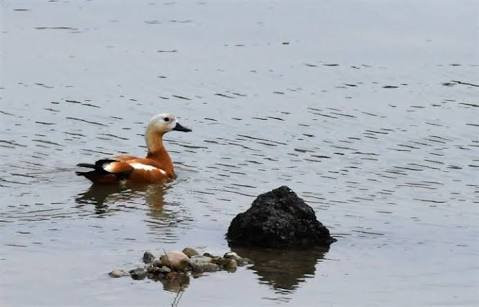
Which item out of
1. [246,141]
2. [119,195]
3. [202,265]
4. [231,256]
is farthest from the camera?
[246,141]

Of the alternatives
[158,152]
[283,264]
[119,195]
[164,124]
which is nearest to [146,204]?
[119,195]

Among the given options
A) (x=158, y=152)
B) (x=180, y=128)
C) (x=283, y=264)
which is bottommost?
(x=283, y=264)

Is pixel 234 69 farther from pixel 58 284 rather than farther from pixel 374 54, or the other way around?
pixel 58 284

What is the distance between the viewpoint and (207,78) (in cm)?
2531

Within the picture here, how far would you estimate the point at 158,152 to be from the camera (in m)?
20.9

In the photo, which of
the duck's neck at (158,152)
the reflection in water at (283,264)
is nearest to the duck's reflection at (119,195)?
the duck's neck at (158,152)

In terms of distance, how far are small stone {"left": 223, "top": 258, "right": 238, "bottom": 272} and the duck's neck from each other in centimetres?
536

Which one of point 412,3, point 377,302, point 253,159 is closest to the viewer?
point 377,302

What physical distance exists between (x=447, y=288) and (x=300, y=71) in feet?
38.7

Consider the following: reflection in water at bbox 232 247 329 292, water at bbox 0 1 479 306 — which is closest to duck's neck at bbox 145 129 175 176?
water at bbox 0 1 479 306

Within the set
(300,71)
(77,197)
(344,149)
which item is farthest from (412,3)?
(77,197)

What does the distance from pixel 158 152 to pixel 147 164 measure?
628mm

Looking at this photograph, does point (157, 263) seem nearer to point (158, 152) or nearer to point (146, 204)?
point (146, 204)

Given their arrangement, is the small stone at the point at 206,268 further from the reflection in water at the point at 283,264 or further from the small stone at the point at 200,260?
the reflection in water at the point at 283,264
